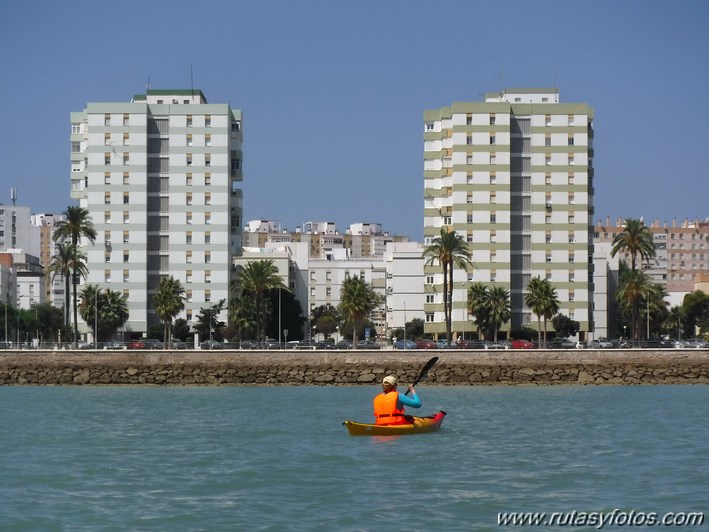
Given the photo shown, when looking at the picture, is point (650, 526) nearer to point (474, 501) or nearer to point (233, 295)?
point (474, 501)

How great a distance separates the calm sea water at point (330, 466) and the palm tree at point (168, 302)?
64.2 meters

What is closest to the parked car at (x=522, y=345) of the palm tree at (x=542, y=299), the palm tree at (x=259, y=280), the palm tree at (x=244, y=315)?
the palm tree at (x=542, y=299)

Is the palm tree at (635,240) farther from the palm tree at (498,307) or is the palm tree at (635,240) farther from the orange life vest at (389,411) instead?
the orange life vest at (389,411)

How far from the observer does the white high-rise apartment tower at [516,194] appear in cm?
13438

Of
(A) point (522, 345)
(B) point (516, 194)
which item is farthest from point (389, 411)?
(B) point (516, 194)

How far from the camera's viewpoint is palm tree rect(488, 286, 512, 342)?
132m

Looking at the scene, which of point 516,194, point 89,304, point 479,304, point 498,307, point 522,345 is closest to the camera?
point 522,345

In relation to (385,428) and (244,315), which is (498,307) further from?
(385,428)

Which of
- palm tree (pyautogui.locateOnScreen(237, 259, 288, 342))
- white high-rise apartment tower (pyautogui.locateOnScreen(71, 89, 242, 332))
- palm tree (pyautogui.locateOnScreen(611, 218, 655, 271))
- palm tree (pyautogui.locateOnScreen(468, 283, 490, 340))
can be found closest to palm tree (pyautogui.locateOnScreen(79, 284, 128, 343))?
white high-rise apartment tower (pyautogui.locateOnScreen(71, 89, 242, 332))

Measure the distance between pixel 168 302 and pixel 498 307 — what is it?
3562 cm

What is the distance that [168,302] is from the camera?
12325 centimetres

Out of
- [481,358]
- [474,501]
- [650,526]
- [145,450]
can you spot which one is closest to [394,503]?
[474,501]

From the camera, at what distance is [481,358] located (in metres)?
82.8

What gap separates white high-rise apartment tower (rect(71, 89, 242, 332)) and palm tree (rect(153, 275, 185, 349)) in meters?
8.64
